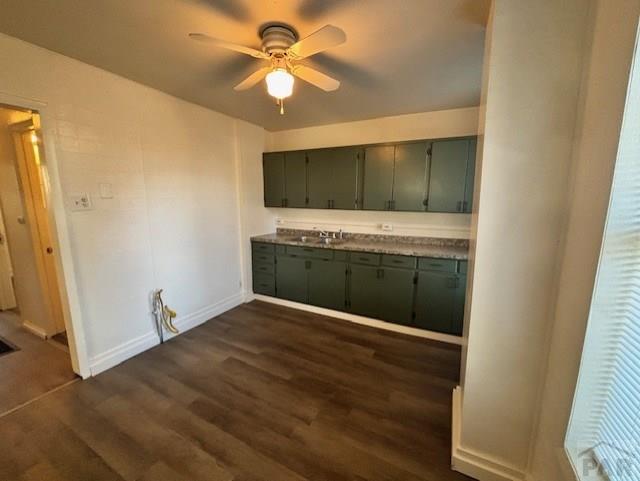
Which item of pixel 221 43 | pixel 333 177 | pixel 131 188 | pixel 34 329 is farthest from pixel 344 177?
pixel 34 329

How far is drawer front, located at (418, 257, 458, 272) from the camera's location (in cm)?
269

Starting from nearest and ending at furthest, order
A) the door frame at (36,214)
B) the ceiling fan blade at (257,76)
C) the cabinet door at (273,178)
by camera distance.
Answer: the ceiling fan blade at (257,76)
the door frame at (36,214)
the cabinet door at (273,178)

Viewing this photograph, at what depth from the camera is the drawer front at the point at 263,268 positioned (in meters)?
3.75

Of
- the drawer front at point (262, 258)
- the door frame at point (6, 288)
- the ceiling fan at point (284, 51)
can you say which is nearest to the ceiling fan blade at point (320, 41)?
the ceiling fan at point (284, 51)

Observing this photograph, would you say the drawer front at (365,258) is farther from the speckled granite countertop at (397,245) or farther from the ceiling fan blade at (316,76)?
the ceiling fan blade at (316,76)

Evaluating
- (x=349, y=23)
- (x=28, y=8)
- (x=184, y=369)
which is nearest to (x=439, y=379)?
(x=184, y=369)

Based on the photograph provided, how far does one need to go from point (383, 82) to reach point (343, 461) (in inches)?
114

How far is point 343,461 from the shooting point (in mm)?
1529

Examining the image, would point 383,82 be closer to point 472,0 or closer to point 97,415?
point 472,0

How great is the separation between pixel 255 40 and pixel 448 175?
224cm

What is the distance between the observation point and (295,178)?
3.74 meters

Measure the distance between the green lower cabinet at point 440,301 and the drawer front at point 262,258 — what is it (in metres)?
2.00

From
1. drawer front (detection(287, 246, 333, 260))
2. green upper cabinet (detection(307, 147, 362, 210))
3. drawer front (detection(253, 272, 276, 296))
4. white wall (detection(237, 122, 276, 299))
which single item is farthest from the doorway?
green upper cabinet (detection(307, 147, 362, 210))

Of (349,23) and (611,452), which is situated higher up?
(349,23)
